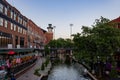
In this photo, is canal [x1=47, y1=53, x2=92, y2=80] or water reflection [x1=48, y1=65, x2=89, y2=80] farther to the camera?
canal [x1=47, y1=53, x2=92, y2=80]

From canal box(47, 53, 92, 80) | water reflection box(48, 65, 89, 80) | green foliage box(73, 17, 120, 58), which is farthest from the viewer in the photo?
canal box(47, 53, 92, 80)

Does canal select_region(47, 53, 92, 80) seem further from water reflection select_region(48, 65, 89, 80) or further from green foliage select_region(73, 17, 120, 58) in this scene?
green foliage select_region(73, 17, 120, 58)

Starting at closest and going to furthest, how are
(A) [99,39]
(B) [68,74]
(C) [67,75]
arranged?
(A) [99,39] < (C) [67,75] < (B) [68,74]

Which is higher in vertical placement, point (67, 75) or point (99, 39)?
point (99, 39)

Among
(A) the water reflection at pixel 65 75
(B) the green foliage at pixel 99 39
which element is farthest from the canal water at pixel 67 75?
(B) the green foliage at pixel 99 39

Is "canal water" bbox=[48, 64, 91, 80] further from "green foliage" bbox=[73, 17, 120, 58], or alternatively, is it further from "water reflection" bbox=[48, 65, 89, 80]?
"green foliage" bbox=[73, 17, 120, 58]

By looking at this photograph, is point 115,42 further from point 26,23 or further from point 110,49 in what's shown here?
point 26,23

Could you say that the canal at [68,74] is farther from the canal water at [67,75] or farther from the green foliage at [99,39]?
the green foliage at [99,39]

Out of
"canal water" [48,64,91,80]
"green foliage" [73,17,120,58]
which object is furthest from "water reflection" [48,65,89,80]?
"green foliage" [73,17,120,58]

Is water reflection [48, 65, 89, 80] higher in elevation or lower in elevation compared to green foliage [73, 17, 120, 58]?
lower

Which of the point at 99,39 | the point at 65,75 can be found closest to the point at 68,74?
the point at 65,75

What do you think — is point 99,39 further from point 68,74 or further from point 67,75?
point 68,74

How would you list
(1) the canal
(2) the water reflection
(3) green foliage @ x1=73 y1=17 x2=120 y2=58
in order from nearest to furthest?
(3) green foliage @ x1=73 y1=17 x2=120 y2=58 < (2) the water reflection < (1) the canal

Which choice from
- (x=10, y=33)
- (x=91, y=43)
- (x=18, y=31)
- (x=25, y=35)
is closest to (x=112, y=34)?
(x=91, y=43)
